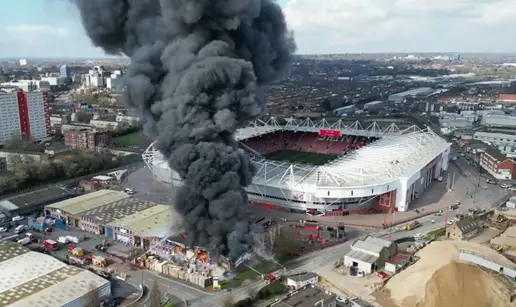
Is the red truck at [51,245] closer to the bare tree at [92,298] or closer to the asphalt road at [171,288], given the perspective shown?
the asphalt road at [171,288]

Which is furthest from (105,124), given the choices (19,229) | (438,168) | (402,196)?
(402,196)

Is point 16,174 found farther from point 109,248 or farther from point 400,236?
point 400,236

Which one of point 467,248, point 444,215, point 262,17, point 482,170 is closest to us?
point 467,248

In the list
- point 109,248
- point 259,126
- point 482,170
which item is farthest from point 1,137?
point 482,170

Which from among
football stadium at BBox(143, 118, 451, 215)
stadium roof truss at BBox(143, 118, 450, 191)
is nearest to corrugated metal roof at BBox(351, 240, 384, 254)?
football stadium at BBox(143, 118, 451, 215)

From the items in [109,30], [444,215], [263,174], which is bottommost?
[444,215]

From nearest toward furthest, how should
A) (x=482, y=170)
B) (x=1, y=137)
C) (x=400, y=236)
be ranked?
(x=400, y=236), (x=482, y=170), (x=1, y=137)

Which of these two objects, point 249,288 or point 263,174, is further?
point 263,174
